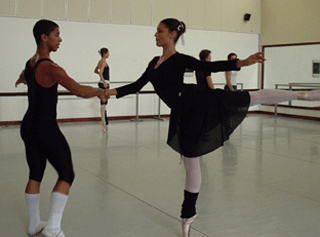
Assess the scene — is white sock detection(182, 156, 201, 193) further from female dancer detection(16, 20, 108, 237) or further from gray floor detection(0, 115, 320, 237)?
female dancer detection(16, 20, 108, 237)

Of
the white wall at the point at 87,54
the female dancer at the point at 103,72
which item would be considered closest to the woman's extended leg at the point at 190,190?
the female dancer at the point at 103,72

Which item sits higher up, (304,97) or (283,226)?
(304,97)

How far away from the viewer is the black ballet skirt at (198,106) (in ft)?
9.77

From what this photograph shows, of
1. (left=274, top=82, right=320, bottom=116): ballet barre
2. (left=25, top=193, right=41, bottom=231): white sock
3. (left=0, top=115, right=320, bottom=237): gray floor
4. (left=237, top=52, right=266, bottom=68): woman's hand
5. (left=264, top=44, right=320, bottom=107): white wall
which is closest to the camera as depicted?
(left=237, top=52, right=266, bottom=68): woman's hand

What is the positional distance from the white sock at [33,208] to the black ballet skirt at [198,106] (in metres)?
1.13

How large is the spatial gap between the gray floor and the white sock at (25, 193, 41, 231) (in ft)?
0.41

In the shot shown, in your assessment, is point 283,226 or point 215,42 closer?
point 283,226

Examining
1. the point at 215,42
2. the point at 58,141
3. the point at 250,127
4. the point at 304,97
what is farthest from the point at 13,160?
the point at 215,42

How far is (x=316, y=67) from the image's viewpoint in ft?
37.1

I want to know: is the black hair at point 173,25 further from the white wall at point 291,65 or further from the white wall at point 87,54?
the white wall at point 291,65

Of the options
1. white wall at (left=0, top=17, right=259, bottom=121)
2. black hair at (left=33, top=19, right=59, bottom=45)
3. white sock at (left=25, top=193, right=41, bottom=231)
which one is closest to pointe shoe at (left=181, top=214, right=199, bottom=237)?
white sock at (left=25, top=193, right=41, bottom=231)

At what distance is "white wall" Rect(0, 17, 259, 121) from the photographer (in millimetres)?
9648

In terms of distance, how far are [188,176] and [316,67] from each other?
30.3 feet

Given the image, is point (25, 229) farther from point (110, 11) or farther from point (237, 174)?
point (110, 11)
